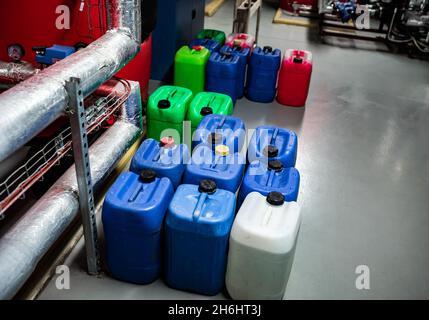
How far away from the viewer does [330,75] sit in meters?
4.78

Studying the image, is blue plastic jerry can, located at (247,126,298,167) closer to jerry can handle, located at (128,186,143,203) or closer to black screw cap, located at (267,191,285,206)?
black screw cap, located at (267,191,285,206)

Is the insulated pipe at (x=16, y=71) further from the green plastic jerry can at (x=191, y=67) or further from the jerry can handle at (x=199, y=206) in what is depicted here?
the jerry can handle at (x=199, y=206)

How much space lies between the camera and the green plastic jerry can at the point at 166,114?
8.91 ft

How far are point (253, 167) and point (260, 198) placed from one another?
0.88 feet

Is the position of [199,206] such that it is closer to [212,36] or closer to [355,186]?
[355,186]

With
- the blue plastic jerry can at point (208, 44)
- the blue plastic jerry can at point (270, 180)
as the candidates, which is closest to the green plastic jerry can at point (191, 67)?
the blue plastic jerry can at point (208, 44)

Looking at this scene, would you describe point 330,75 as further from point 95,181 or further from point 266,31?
point 95,181

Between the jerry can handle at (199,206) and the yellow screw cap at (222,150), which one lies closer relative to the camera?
the jerry can handle at (199,206)

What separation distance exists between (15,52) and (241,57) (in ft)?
6.32

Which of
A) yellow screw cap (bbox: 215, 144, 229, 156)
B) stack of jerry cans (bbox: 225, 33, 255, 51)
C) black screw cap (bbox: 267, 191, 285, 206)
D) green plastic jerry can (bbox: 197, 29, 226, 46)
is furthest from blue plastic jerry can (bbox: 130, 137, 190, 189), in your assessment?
green plastic jerry can (bbox: 197, 29, 226, 46)

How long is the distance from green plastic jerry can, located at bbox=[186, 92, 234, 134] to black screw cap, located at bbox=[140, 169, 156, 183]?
88cm

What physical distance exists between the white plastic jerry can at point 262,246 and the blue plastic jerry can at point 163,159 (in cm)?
42

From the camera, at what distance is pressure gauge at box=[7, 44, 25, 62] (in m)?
2.59

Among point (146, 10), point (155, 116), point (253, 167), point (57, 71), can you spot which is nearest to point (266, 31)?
point (146, 10)
